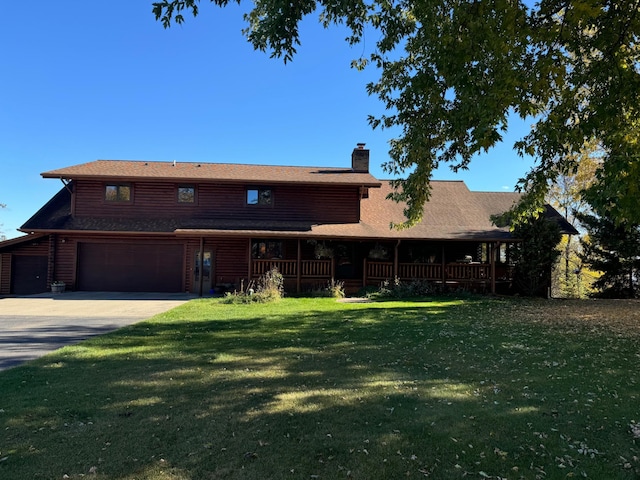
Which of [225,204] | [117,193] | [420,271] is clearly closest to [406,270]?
Result: [420,271]

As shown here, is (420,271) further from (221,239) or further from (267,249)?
(221,239)

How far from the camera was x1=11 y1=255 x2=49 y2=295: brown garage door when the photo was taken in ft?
64.1

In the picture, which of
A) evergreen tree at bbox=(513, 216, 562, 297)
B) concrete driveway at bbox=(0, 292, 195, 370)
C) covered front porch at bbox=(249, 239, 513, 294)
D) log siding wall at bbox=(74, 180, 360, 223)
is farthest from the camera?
log siding wall at bbox=(74, 180, 360, 223)

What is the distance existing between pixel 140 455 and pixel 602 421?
4.31 meters

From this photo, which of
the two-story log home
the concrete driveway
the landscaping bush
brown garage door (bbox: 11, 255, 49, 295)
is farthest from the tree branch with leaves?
brown garage door (bbox: 11, 255, 49, 295)

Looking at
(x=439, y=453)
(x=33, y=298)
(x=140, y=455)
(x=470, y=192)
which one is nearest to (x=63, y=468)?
(x=140, y=455)

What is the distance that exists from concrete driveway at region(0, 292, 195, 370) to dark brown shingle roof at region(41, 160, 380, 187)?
5.70m

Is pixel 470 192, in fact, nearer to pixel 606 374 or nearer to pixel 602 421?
pixel 606 374

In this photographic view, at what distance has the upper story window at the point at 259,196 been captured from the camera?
19984mm

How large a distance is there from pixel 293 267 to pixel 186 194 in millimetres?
6510

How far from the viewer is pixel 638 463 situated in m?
3.27

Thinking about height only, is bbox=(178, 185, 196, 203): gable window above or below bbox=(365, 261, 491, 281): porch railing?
above

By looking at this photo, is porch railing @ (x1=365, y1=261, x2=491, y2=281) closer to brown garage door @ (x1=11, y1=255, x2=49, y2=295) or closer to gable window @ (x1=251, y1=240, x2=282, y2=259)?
gable window @ (x1=251, y1=240, x2=282, y2=259)

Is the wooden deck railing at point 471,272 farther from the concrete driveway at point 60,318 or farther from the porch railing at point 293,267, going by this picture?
the concrete driveway at point 60,318
